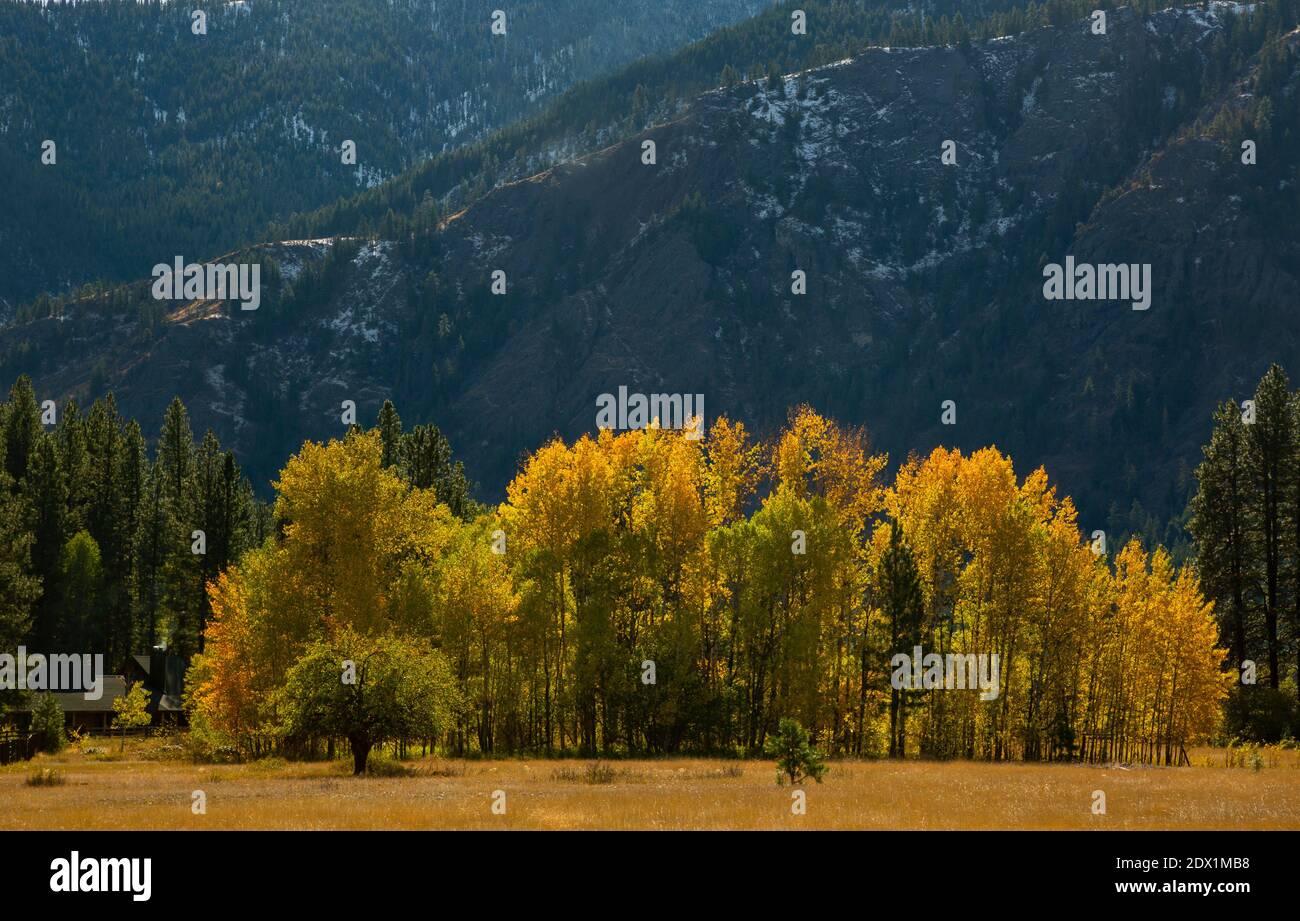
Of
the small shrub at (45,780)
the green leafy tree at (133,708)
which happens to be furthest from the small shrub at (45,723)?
the small shrub at (45,780)

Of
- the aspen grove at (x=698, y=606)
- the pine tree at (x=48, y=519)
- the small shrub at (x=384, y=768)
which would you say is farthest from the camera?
the pine tree at (x=48, y=519)

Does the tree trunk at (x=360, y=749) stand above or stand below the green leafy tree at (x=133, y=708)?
above

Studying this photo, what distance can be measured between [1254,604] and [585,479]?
4178cm

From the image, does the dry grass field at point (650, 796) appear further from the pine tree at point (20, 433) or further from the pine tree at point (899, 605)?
the pine tree at point (20, 433)

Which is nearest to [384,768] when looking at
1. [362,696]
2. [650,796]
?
[362,696]

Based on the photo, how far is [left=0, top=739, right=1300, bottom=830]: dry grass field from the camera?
37.9 metres

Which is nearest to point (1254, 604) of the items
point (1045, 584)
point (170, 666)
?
point (1045, 584)

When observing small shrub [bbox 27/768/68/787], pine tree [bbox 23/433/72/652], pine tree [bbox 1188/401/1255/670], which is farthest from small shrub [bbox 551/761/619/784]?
pine tree [bbox 23/433/72/652]

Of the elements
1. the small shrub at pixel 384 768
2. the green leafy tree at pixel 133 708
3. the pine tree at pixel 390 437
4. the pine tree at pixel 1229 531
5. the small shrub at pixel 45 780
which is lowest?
the green leafy tree at pixel 133 708

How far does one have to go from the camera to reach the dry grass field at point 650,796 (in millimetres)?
37875

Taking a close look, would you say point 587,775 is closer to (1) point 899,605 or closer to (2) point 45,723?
(1) point 899,605

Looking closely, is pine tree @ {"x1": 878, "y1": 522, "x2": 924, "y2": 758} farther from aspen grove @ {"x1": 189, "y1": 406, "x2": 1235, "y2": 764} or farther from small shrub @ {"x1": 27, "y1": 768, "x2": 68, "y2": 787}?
small shrub @ {"x1": 27, "y1": 768, "x2": 68, "y2": 787}

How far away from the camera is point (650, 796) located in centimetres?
4581
